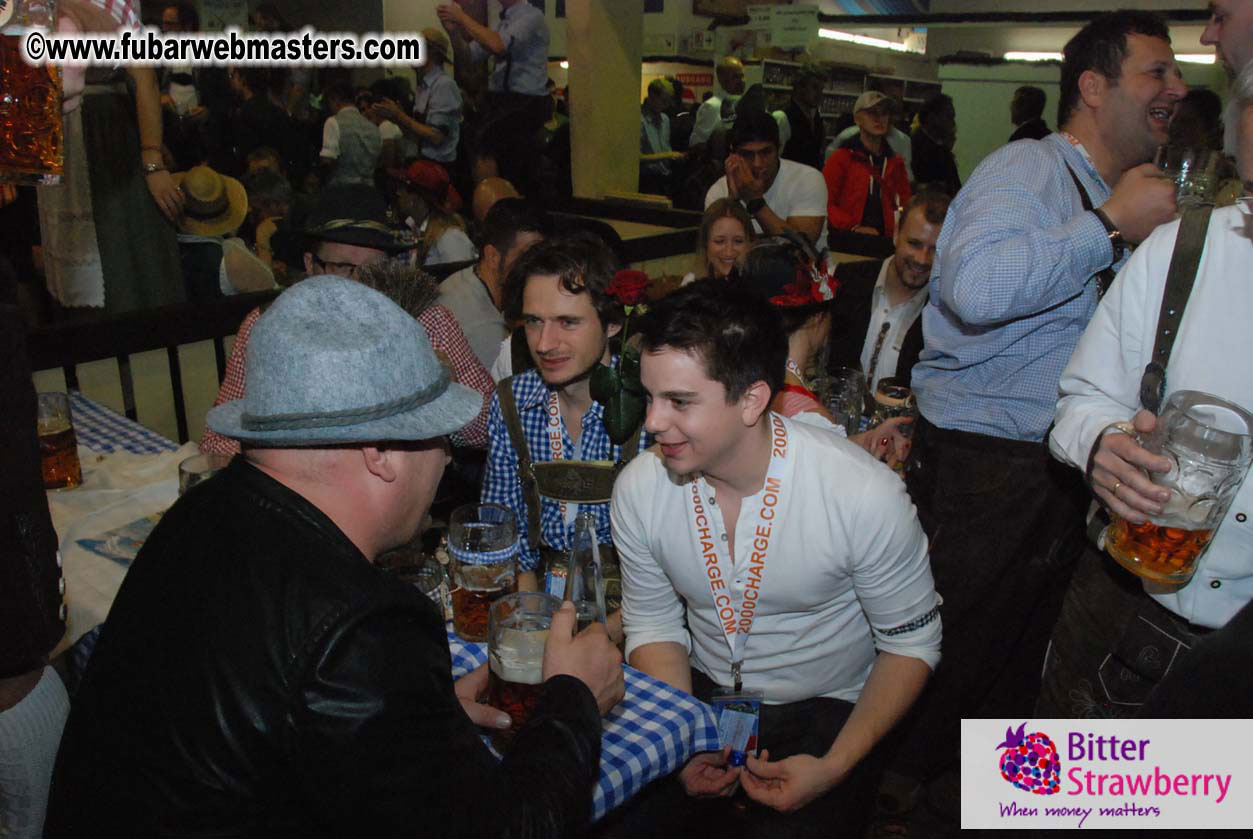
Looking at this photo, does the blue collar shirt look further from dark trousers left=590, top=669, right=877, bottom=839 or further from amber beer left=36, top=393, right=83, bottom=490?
dark trousers left=590, top=669, right=877, bottom=839

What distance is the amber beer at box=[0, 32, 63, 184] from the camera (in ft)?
3.85

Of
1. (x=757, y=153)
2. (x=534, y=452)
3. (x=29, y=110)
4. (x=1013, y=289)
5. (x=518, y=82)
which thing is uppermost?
(x=518, y=82)

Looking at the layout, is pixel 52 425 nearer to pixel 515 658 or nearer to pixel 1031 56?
pixel 515 658

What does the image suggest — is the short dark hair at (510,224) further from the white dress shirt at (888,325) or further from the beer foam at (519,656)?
the beer foam at (519,656)

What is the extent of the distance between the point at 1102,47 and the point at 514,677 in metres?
2.04

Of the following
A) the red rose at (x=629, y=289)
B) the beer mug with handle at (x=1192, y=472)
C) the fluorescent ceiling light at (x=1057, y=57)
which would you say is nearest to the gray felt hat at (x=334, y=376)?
the red rose at (x=629, y=289)

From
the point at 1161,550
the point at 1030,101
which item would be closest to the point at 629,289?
the point at 1161,550

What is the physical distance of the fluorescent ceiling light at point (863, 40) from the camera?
45.0ft

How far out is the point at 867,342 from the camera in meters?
3.70

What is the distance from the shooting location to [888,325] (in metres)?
3.60

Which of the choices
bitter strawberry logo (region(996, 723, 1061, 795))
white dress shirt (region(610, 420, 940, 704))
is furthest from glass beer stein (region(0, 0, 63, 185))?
bitter strawberry logo (region(996, 723, 1061, 795))

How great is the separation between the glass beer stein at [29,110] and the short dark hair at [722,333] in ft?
3.46

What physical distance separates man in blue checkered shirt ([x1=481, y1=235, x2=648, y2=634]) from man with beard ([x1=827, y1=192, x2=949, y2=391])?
3.96 feet

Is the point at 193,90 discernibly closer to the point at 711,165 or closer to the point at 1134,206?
the point at 711,165
